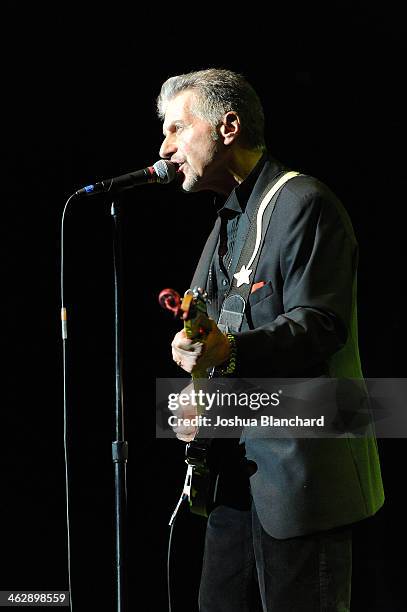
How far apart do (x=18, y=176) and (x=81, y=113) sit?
355mm

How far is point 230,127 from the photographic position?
196cm

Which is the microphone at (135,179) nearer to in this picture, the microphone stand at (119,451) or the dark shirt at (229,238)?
the microphone stand at (119,451)

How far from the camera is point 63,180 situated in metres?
2.97

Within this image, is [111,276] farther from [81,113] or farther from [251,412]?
[251,412]

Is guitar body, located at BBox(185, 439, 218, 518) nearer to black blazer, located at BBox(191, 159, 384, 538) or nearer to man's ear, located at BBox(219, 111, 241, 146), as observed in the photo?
black blazer, located at BBox(191, 159, 384, 538)

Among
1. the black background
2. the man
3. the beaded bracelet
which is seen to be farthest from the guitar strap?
the black background

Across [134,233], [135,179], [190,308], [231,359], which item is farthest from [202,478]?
[134,233]

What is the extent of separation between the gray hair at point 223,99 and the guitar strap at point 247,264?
0.80 feet

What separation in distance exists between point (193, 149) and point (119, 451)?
787 mm

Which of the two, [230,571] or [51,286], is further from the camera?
[51,286]

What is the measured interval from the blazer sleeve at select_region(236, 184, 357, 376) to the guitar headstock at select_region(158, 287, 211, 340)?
116 mm

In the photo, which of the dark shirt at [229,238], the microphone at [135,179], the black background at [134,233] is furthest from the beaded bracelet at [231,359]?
the black background at [134,233]

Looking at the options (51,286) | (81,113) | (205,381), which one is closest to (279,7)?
(81,113)

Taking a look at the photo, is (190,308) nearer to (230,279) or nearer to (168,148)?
(230,279)
